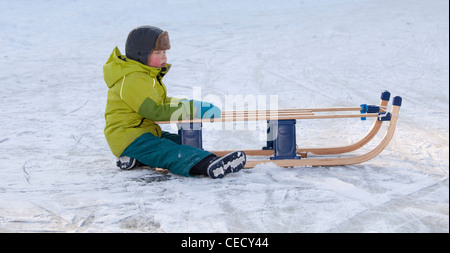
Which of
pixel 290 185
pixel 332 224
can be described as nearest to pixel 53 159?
pixel 290 185

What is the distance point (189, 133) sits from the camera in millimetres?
3662

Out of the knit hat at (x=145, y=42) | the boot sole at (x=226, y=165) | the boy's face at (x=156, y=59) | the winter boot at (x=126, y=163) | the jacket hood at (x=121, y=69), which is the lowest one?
the winter boot at (x=126, y=163)

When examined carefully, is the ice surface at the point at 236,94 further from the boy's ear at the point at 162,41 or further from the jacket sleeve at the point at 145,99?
the boy's ear at the point at 162,41

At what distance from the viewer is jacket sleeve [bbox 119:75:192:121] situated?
3.44m

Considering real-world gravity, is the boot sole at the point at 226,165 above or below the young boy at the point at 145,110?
below

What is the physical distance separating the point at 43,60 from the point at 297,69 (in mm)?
4122

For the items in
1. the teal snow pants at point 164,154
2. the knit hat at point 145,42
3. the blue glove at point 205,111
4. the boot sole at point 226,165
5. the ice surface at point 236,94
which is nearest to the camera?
the ice surface at point 236,94

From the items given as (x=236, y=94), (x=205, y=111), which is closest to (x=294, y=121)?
(x=205, y=111)

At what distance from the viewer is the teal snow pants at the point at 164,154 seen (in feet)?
11.0

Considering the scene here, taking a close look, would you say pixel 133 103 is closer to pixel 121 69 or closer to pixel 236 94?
pixel 121 69

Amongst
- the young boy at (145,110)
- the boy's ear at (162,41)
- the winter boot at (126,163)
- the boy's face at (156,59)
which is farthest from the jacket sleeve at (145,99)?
the winter boot at (126,163)

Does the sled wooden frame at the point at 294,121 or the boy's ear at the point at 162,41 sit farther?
the sled wooden frame at the point at 294,121

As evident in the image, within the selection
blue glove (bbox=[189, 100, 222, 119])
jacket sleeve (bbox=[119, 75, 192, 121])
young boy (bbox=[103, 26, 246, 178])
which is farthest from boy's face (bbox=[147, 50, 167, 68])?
blue glove (bbox=[189, 100, 222, 119])
